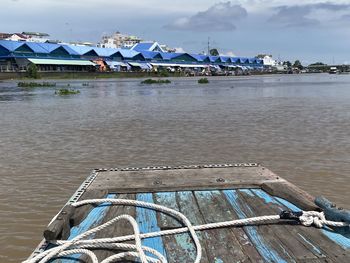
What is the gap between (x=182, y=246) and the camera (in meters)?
3.86

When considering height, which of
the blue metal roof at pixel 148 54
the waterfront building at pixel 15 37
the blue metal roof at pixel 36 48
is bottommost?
the blue metal roof at pixel 148 54

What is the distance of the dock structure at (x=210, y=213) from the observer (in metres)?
3.71

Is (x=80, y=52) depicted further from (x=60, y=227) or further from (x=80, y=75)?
(x=60, y=227)

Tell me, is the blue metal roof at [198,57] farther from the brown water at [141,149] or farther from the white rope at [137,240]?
the white rope at [137,240]

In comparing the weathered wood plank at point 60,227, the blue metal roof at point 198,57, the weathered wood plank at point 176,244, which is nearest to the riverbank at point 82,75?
the blue metal roof at point 198,57

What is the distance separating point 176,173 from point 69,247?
9.25ft

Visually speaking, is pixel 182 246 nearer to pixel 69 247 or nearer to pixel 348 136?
pixel 69 247

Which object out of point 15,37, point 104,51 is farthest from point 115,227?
point 15,37

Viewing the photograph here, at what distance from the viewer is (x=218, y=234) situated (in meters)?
4.14

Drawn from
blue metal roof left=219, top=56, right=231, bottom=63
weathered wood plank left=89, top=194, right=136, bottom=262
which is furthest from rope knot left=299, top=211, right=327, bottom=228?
blue metal roof left=219, top=56, right=231, bottom=63

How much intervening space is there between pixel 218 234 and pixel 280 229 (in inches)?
26.0

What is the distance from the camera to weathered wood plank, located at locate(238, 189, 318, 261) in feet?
12.1

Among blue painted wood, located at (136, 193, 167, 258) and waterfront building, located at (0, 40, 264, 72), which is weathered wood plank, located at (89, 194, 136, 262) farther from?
waterfront building, located at (0, 40, 264, 72)

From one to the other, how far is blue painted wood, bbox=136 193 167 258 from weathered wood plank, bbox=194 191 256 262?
1.52 ft
